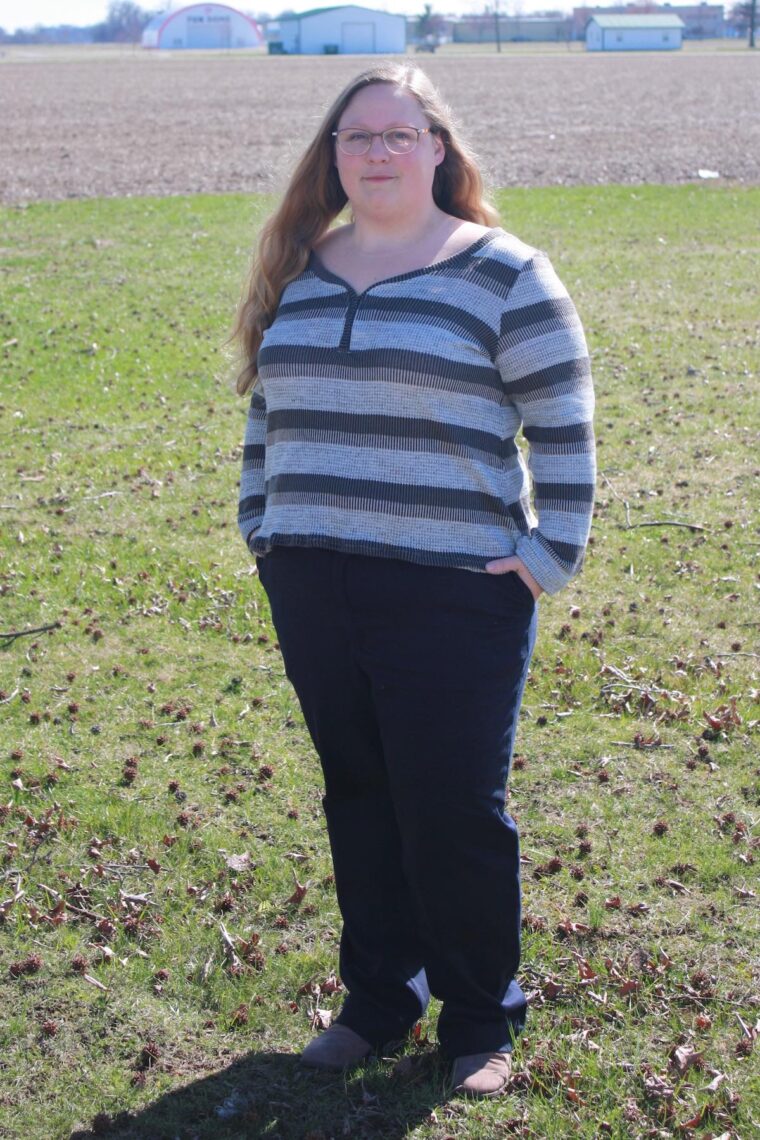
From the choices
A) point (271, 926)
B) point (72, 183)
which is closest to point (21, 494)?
point (271, 926)

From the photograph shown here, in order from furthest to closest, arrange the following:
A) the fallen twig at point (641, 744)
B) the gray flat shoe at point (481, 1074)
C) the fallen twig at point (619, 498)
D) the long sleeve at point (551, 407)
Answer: the fallen twig at point (619, 498), the fallen twig at point (641, 744), the gray flat shoe at point (481, 1074), the long sleeve at point (551, 407)

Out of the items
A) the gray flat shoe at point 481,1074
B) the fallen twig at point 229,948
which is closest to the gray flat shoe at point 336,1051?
the gray flat shoe at point 481,1074

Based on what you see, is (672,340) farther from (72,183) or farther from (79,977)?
(72,183)

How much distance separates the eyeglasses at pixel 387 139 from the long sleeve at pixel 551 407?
0.41 m

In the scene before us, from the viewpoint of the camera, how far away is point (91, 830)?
182 inches

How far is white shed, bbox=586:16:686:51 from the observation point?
11419cm

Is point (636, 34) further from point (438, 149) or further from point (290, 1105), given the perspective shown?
point (290, 1105)

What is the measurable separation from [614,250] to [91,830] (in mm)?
13114

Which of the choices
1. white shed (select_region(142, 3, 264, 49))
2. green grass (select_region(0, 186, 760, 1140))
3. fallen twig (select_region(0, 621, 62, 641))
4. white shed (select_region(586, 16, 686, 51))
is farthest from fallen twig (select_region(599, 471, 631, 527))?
white shed (select_region(142, 3, 264, 49))

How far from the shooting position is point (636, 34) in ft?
376

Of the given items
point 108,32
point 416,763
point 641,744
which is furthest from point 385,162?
point 108,32

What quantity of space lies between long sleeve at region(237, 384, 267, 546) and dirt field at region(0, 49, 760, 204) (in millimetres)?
643

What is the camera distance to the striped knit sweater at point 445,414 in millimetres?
2930

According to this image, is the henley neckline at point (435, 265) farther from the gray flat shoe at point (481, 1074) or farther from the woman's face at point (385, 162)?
the gray flat shoe at point (481, 1074)
